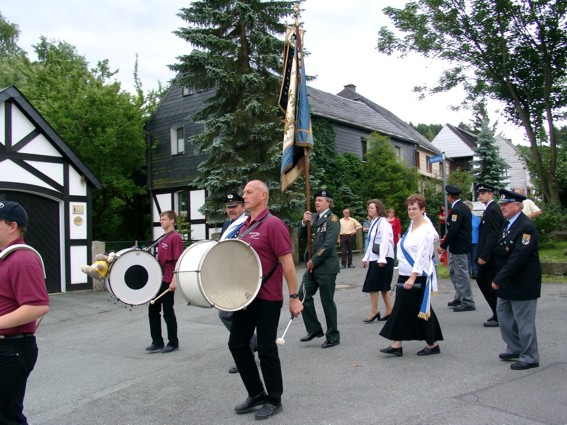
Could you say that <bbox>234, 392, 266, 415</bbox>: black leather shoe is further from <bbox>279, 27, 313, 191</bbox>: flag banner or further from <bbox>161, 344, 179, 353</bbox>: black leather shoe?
<bbox>279, 27, 313, 191</bbox>: flag banner

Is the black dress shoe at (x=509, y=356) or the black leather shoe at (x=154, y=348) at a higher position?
the black dress shoe at (x=509, y=356)

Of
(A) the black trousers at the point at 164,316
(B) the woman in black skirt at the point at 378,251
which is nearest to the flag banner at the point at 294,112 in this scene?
(B) the woman in black skirt at the point at 378,251

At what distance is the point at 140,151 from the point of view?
2698 cm

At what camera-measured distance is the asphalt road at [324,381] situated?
4.80 m

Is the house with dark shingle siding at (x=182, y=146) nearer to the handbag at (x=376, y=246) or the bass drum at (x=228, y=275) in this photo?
the handbag at (x=376, y=246)

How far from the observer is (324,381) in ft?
19.0

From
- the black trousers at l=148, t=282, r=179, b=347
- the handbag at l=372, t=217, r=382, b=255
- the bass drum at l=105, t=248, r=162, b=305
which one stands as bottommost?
the black trousers at l=148, t=282, r=179, b=347

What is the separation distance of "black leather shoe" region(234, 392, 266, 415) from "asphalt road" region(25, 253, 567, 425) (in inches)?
2.9

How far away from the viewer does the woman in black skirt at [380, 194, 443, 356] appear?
21.0ft

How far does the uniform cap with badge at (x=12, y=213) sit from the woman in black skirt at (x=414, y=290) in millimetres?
4178

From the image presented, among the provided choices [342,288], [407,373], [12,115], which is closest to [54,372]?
[407,373]

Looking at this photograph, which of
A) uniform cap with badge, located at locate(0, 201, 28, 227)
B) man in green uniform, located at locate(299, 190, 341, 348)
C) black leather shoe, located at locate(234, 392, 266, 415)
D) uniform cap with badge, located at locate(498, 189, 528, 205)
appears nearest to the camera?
uniform cap with badge, located at locate(0, 201, 28, 227)

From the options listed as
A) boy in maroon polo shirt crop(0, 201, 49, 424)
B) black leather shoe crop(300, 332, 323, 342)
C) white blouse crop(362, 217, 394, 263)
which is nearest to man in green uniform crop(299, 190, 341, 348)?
black leather shoe crop(300, 332, 323, 342)

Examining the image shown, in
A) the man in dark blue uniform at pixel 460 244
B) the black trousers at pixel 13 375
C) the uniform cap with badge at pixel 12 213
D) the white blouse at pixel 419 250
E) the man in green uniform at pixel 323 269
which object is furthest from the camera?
the man in dark blue uniform at pixel 460 244
